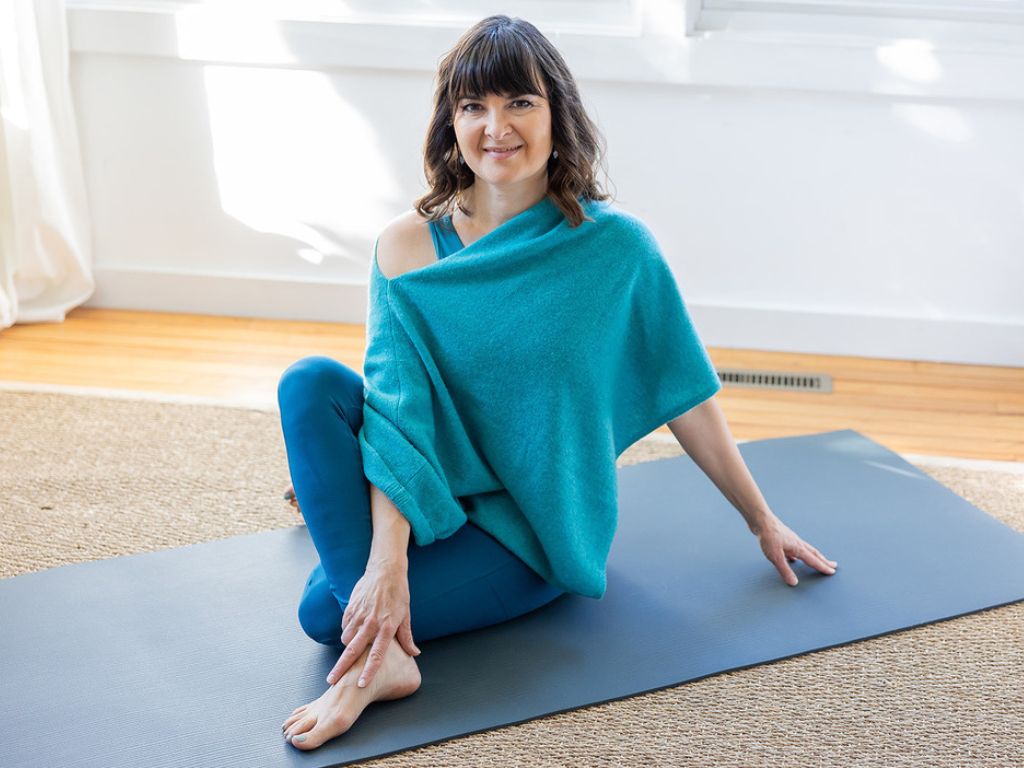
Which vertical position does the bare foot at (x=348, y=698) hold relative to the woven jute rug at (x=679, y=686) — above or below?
above

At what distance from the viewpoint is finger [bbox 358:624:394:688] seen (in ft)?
4.91

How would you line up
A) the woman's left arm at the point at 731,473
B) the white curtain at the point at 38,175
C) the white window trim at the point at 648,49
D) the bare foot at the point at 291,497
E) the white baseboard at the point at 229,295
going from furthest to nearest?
1. the white baseboard at the point at 229,295
2. the white curtain at the point at 38,175
3. the white window trim at the point at 648,49
4. the bare foot at the point at 291,497
5. the woman's left arm at the point at 731,473

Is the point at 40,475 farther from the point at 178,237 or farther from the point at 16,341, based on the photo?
the point at 178,237

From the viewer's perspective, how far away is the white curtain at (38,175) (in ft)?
9.59

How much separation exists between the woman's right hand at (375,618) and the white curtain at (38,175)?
1841 millimetres

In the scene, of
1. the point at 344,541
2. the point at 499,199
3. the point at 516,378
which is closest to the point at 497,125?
the point at 499,199

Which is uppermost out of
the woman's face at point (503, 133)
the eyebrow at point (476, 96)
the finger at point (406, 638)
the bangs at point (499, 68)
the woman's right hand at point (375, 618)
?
the bangs at point (499, 68)

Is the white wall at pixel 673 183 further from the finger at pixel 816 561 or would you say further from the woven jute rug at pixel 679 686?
the finger at pixel 816 561

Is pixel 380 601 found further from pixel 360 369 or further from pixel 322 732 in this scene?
pixel 360 369

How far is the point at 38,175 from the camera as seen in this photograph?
2998 mm

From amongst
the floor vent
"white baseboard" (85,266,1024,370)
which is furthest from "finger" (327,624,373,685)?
"white baseboard" (85,266,1024,370)

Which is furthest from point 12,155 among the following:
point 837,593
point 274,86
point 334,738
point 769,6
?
point 837,593

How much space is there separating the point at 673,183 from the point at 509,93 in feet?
4.74

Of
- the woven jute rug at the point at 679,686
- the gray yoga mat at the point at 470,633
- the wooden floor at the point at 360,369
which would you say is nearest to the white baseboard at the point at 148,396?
the wooden floor at the point at 360,369
